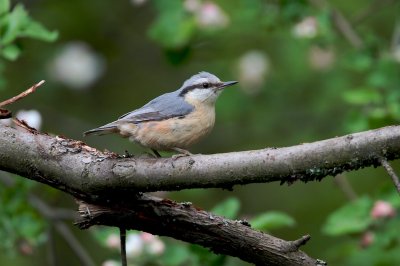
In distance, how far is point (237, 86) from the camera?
22.9 ft

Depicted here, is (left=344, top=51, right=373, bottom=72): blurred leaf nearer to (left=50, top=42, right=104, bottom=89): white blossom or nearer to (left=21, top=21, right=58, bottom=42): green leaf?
(left=21, top=21, right=58, bottom=42): green leaf

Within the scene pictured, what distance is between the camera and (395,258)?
4.92 m

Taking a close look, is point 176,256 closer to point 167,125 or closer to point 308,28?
point 167,125

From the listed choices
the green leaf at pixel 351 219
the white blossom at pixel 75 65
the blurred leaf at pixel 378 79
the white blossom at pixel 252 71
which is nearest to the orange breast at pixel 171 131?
the green leaf at pixel 351 219

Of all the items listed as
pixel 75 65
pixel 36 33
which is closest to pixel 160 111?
pixel 36 33

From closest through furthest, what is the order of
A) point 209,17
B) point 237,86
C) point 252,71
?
point 209,17, point 252,71, point 237,86

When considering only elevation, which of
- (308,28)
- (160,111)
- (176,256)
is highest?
(308,28)

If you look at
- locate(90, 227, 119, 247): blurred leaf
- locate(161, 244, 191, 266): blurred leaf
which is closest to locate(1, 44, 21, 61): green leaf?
locate(90, 227, 119, 247): blurred leaf

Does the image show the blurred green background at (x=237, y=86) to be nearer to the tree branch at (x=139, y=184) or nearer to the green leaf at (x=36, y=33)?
the green leaf at (x=36, y=33)

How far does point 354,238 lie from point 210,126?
1414mm

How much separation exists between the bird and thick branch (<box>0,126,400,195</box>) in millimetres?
775

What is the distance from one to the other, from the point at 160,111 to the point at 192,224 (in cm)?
110

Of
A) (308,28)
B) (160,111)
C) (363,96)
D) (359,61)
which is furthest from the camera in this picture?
(308,28)

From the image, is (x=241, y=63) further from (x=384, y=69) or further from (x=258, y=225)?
(x=258, y=225)
